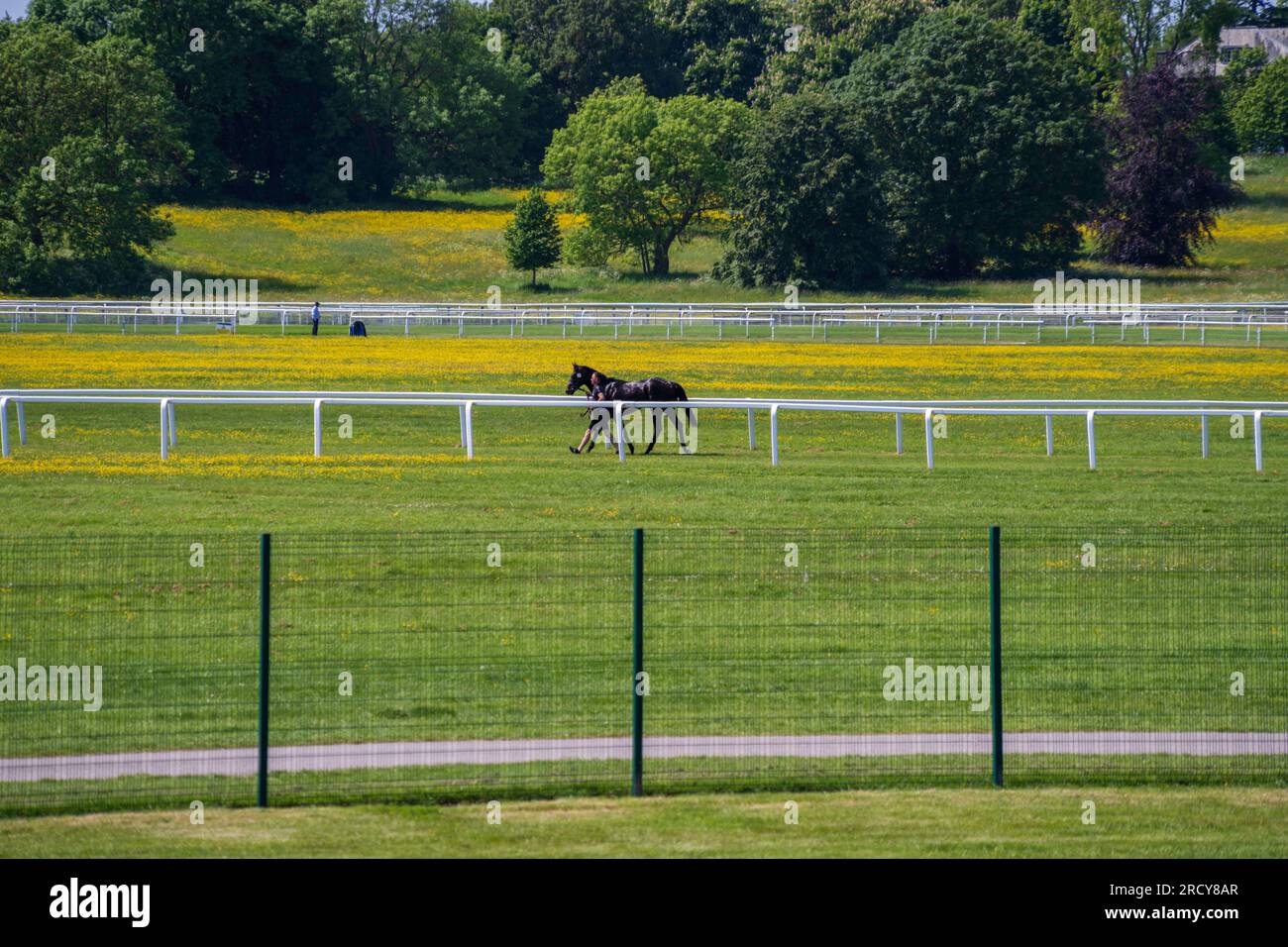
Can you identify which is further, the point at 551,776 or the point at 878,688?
the point at 878,688

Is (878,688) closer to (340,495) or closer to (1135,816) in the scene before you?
(1135,816)

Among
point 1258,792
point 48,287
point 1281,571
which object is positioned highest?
point 48,287

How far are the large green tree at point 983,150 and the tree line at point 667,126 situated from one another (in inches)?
5.1

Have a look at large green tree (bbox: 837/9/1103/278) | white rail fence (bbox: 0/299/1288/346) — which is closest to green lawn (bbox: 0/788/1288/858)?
white rail fence (bbox: 0/299/1288/346)

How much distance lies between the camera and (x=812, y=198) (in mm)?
73125

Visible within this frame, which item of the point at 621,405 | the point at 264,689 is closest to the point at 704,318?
the point at 621,405

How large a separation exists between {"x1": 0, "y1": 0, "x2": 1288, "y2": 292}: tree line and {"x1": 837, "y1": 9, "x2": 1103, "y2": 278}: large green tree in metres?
0.13

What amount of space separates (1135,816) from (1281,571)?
286 centimetres

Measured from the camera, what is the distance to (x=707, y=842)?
8617 millimetres

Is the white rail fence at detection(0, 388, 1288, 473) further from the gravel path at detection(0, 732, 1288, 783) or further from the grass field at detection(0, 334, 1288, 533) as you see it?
the gravel path at detection(0, 732, 1288, 783)

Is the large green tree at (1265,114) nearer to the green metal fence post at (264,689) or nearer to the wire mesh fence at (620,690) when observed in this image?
the wire mesh fence at (620,690)

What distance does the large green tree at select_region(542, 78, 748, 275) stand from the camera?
82.6 meters

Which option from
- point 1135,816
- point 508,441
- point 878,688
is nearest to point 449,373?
point 508,441

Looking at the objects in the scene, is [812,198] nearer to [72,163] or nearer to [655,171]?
[655,171]
